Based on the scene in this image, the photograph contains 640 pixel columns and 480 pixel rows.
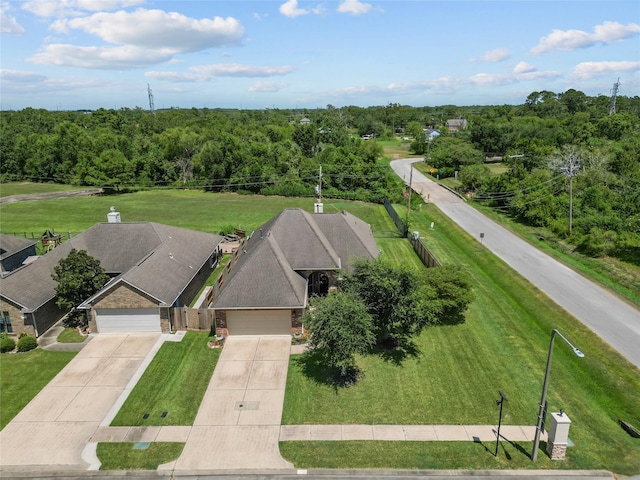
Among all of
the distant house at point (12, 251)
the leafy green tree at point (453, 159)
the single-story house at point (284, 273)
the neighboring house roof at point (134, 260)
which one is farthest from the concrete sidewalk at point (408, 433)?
the leafy green tree at point (453, 159)

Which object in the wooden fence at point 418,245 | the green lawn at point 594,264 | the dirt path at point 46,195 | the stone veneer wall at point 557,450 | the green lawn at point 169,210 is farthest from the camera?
the dirt path at point 46,195

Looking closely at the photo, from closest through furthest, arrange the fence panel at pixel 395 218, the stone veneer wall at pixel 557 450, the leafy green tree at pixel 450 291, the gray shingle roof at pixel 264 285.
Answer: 1. the stone veneer wall at pixel 557 450
2. the gray shingle roof at pixel 264 285
3. the leafy green tree at pixel 450 291
4. the fence panel at pixel 395 218

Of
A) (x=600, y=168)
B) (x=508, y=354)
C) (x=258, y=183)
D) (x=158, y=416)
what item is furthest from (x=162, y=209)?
(x=600, y=168)

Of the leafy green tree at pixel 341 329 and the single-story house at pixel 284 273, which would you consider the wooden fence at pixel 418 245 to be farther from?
the leafy green tree at pixel 341 329

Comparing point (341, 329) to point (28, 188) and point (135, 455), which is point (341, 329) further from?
point (28, 188)

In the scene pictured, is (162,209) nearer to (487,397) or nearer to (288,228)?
(288,228)

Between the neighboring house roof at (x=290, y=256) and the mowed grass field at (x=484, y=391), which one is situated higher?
the neighboring house roof at (x=290, y=256)

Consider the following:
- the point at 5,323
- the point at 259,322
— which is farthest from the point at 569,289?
the point at 5,323
